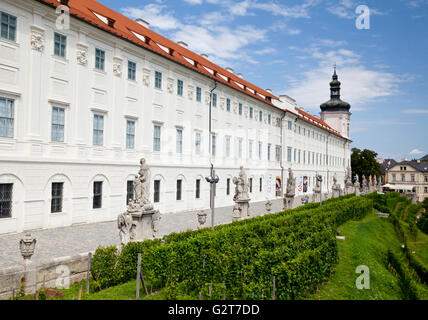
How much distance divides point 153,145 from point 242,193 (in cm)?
787

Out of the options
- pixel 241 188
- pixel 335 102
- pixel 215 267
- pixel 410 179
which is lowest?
pixel 215 267

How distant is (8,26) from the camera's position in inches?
647

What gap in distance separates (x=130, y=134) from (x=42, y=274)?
1526 centimetres

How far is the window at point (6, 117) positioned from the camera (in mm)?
16375

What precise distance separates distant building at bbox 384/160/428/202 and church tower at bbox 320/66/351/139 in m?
21.2

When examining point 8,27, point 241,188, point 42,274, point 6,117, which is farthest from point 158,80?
point 42,274

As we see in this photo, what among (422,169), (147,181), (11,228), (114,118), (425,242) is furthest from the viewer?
(422,169)

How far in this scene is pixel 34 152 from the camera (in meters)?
17.5

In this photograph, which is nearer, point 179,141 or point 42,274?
point 42,274

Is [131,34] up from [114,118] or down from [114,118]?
up

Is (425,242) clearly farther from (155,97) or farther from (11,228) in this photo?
(11,228)

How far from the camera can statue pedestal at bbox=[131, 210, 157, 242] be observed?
550 inches

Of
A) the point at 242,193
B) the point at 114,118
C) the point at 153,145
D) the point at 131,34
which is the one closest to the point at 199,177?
the point at 153,145

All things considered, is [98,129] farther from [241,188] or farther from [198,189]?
[198,189]
